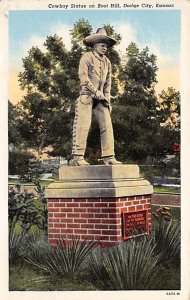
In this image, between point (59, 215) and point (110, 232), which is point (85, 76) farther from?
point (110, 232)

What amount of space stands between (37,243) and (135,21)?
205 centimetres

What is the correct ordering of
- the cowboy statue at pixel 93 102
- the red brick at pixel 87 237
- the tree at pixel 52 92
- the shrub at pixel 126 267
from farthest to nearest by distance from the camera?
the tree at pixel 52 92, the cowboy statue at pixel 93 102, the red brick at pixel 87 237, the shrub at pixel 126 267

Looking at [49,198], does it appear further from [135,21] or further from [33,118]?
[135,21]

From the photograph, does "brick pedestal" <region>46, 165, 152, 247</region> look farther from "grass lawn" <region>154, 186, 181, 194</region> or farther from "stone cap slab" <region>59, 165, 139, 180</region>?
"grass lawn" <region>154, 186, 181, 194</region>

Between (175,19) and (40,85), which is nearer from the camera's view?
A: (175,19)

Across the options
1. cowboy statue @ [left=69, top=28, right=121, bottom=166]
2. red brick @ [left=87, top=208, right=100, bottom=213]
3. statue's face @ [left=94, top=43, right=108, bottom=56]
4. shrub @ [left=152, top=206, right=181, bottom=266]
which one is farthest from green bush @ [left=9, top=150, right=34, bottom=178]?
shrub @ [left=152, top=206, right=181, bottom=266]

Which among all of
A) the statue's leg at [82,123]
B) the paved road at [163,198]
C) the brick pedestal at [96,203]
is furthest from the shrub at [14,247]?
the statue's leg at [82,123]

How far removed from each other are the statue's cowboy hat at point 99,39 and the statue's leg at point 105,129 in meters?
0.52

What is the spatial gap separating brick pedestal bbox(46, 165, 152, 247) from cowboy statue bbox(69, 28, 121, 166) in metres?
0.17

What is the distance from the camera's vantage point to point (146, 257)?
6145 mm

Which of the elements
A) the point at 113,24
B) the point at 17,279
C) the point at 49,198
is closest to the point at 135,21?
the point at 113,24

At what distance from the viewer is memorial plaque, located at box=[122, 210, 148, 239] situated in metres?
6.25

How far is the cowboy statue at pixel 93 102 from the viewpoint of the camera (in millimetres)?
6383

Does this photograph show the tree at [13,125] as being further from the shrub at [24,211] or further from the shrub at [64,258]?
the shrub at [64,258]
